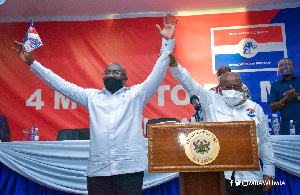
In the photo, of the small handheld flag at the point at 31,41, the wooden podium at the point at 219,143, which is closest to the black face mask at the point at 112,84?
the small handheld flag at the point at 31,41

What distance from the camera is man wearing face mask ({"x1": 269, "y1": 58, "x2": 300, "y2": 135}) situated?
11.3 ft

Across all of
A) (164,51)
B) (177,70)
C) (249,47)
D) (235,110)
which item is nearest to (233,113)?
(235,110)

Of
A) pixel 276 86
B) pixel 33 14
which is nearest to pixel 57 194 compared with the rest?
pixel 276 86

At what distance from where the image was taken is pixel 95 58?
5051mm

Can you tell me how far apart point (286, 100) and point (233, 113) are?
1785 millimetres

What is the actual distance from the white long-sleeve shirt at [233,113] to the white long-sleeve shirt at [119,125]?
21 cm

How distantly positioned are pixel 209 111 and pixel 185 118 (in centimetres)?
281

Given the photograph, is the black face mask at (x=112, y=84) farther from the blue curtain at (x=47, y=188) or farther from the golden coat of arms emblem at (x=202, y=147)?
the blue curtain at (x=47, y=188)

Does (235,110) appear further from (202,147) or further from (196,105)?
(202,147)

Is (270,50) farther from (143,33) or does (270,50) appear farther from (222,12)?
(143,33)

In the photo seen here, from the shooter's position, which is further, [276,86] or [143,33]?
[143,33]

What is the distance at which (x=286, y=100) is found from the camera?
3.36 m

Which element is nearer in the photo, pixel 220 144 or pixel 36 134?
pixel 220 144

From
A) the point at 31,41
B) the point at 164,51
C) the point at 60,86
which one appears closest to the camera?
the point at 164,51
